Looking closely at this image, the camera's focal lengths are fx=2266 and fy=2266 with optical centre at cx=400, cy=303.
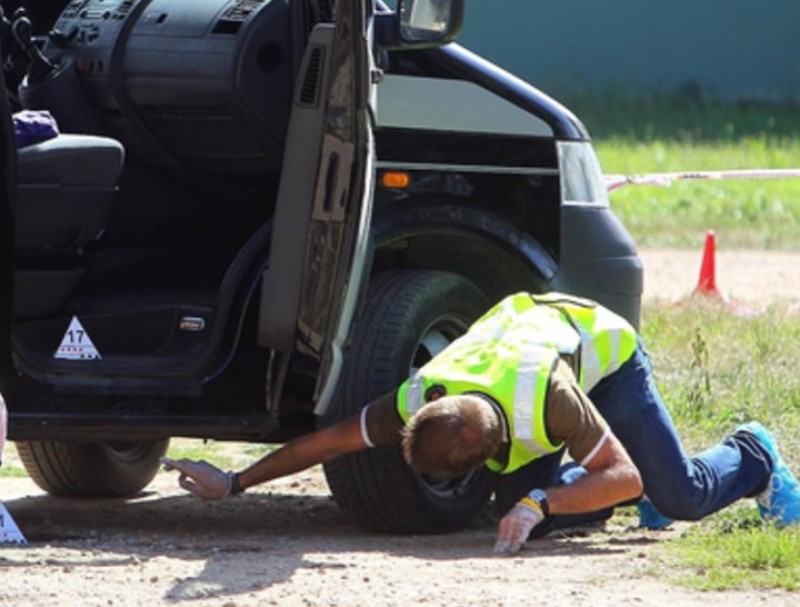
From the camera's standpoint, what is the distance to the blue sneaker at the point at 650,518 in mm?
7512

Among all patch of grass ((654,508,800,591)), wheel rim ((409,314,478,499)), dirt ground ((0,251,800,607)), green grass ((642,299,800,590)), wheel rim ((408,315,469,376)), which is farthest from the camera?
wheel rim ((408,315,469,376))

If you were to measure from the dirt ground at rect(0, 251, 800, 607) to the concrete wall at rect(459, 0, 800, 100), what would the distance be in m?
17.5

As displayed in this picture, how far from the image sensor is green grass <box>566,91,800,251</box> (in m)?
18.5

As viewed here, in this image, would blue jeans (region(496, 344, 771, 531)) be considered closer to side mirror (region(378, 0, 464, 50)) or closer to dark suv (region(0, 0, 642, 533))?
dark suv (region(0, 0, 642, 533))

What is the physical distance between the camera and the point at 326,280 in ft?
22.7

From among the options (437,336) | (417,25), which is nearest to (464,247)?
(437,336)

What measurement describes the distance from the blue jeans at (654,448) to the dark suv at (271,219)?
2.25ft

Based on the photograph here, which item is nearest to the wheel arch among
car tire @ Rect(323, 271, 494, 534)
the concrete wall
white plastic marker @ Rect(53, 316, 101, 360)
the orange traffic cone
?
car tire @ Rect(323, 271, 494, 534)

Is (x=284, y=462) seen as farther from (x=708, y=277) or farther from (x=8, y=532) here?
(x=708, y=277)

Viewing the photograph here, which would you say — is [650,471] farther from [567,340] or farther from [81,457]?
[81,457]

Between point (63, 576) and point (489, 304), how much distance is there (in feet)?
7.36

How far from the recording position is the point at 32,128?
7070 millimetres

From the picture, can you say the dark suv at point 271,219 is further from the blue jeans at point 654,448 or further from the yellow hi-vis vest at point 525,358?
the blue jeans at point 654,448

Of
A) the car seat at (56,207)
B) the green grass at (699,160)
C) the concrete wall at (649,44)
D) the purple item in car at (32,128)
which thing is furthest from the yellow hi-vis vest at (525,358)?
the concrete wall at (649,44)
